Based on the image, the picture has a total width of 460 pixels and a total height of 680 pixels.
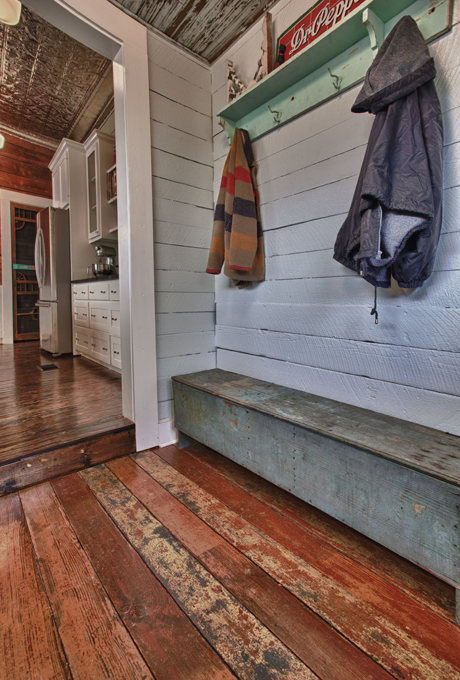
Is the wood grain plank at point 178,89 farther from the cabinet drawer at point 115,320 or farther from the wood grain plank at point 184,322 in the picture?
the cabinet drawer at point 115,320

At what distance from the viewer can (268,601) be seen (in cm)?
89

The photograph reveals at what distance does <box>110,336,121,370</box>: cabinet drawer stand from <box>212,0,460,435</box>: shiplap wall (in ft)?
4.18

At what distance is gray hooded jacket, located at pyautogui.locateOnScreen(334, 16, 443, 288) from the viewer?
963 millimetres

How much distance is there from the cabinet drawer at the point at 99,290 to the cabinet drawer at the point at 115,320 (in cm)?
17

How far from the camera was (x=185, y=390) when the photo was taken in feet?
5.69

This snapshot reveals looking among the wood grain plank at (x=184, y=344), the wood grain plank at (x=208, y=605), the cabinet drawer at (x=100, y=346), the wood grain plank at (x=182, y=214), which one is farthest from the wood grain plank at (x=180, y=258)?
the cabinet drawer at (x=100, y=346)

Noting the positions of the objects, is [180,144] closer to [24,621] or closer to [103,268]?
[103,268]

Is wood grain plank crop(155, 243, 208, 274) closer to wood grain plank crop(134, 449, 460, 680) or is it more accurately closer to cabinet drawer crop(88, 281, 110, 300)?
wood grain plank crop(134, 449, 460, 680)

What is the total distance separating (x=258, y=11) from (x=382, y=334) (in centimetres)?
168

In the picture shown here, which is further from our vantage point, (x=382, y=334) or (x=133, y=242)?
(x=133, y=242)

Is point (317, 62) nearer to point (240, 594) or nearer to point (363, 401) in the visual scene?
point (363, 401)

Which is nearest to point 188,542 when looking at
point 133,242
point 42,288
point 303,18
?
point 133,242

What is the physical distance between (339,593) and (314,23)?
2.05m

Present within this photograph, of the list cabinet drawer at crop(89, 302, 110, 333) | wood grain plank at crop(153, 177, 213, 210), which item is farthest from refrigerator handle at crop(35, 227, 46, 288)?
wood grain plank at crop(153, 177, 213, 210)
